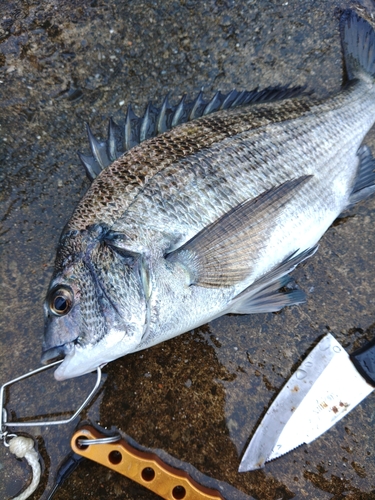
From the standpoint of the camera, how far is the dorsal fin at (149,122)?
1.75m

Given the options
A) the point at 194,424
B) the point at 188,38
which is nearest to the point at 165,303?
the point at 194,424

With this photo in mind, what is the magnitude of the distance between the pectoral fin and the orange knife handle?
0.87m

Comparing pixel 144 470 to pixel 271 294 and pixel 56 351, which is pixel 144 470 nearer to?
pixel 56 351

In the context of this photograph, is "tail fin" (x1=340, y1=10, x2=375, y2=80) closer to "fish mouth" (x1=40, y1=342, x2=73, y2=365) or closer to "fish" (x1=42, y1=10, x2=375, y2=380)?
"fish" (x1=42, y1=10, x2=375, y2=380)

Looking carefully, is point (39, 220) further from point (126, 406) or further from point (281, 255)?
point (281, 255)

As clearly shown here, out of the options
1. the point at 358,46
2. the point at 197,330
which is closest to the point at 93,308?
the point at 197,330

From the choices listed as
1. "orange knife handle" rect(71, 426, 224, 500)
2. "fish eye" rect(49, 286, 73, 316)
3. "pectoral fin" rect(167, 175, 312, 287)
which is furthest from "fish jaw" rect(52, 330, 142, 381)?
"orange knife handle" rect(71, 426, 224, 500)

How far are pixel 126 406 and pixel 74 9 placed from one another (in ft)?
7.24

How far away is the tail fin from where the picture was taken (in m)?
2.19

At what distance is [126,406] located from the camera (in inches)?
74.5

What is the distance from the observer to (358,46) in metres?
2.21

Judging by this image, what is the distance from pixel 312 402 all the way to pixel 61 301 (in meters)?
1.29

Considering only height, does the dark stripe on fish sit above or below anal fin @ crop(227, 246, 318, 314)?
above

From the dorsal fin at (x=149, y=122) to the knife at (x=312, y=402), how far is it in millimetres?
1392
